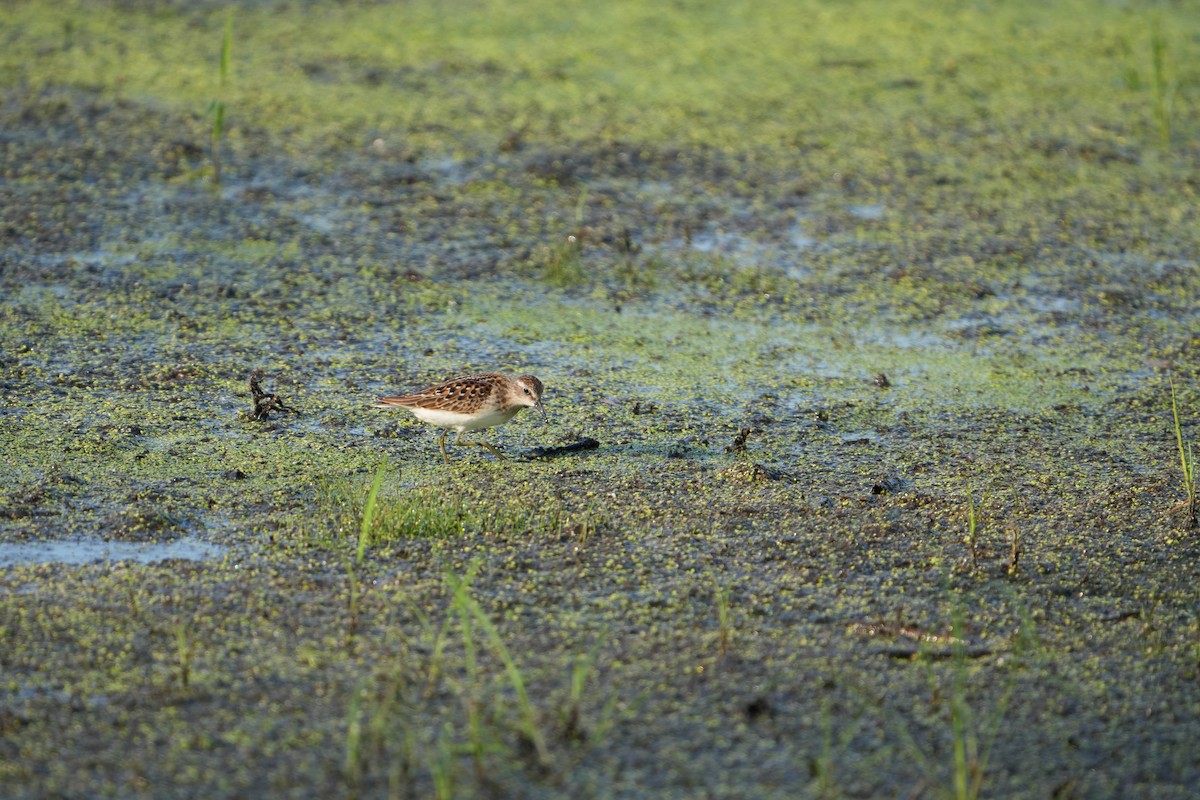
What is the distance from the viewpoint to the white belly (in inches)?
209

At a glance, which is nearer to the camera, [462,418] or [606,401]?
[462,418]

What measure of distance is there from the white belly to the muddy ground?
5.6 inches

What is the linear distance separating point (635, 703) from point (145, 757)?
1.16m

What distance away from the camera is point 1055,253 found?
7.41 meters

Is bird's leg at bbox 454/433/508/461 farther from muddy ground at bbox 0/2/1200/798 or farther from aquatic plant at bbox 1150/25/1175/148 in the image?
aquatic plant at bbox 1150/25/1175/148

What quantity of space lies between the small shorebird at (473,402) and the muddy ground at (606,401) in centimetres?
15

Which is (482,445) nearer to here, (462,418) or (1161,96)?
(462,418)

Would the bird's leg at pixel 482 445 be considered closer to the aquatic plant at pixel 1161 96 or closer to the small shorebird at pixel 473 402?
the small shorebird at pixel 473 402

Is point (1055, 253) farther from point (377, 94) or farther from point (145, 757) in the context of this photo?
point (145, 757)

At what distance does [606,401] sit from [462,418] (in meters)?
0.77

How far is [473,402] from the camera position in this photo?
530cm

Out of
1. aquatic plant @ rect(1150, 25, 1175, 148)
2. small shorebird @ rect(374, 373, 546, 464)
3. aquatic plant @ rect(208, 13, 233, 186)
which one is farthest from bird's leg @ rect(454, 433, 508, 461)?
aquatic plant @ rect(1150, 25, 1175, 148)

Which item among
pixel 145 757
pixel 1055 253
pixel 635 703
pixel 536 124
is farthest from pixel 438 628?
pixel 536 124

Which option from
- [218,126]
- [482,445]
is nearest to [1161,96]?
[218,126]
